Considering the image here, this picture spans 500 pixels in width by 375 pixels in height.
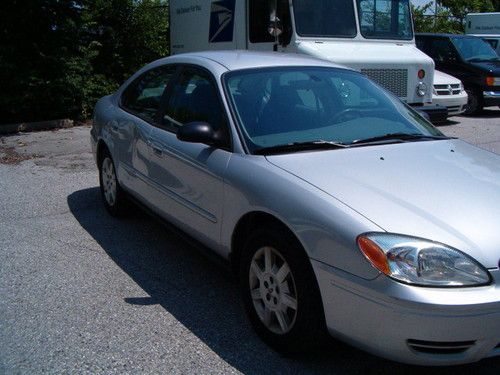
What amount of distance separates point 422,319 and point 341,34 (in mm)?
7710

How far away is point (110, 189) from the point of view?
225 inches

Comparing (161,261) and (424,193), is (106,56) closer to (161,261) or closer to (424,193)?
(161,261)

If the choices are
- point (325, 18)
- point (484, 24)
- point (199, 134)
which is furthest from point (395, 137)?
point (484, 24)

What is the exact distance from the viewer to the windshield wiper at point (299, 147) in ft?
11.7

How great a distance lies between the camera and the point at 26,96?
35.6 feet

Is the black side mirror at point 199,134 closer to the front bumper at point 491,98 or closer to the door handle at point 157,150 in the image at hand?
the door handle at point 157,150

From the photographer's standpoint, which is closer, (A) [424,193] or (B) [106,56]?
(A) [424,193]

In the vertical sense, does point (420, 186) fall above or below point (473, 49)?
below

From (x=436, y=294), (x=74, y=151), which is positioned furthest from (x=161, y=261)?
(x=74, y=151)

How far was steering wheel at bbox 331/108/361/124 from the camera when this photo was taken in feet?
13.1

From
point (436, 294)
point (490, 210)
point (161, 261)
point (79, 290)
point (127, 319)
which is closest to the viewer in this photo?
point (436, 294)

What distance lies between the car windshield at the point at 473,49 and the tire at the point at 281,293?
12384 millimetres

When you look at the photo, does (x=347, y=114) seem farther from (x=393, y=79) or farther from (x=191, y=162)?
(x=393, y=79)

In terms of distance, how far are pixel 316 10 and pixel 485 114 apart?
708 cm
